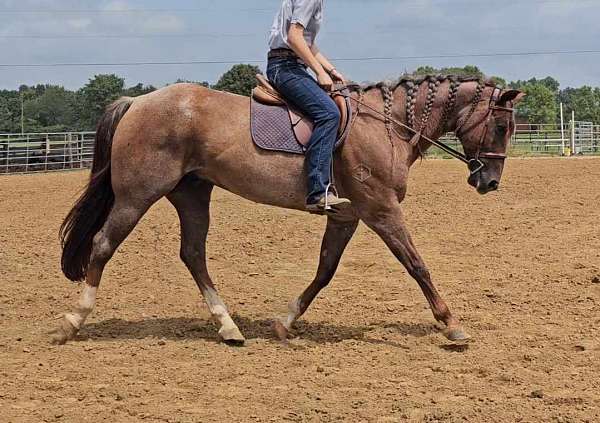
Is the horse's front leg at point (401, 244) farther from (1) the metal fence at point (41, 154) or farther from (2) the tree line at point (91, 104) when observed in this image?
(2) the tree line at point (91, 104)

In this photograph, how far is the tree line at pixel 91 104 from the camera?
49256mm

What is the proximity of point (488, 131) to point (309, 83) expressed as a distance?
5.06 feet

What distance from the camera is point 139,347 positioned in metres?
6.10

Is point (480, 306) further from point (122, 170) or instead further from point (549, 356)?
point (122, 170)

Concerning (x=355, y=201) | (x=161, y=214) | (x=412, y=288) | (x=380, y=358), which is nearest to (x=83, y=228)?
(x=355, y=201)

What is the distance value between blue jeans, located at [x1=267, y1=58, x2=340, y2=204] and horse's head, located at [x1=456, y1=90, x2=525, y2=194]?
1158mm

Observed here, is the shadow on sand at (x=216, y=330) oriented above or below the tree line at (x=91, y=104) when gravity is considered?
below

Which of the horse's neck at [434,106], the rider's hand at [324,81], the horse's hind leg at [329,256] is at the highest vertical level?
the rider's hand at [324,81]

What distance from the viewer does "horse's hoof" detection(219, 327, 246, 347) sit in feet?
20.6

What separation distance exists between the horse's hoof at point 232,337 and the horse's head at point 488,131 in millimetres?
2324

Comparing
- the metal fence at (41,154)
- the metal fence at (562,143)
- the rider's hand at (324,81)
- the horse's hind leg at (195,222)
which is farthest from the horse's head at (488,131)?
the metal fence at (562,143)

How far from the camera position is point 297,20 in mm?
6078

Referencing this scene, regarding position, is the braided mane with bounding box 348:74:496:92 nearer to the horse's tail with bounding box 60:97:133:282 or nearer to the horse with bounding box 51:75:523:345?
the horse with bounding box 51:75:523:345

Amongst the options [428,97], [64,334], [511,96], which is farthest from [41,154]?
[511,96]
